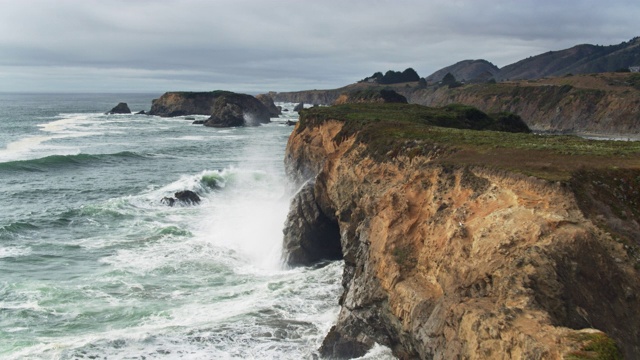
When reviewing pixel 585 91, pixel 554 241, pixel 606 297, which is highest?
pixel 585 91

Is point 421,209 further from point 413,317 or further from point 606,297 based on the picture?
point 606,297

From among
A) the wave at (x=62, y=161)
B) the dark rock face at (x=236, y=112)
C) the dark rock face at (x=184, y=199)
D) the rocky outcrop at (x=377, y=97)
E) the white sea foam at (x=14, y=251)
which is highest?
the rocky outcrop at (x=377, y=97)

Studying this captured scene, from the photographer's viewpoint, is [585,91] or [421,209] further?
[585,91]

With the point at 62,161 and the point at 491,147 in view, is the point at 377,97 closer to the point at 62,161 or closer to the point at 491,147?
the point at 62,161

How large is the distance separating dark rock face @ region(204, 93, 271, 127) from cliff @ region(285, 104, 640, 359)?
83.8 meters

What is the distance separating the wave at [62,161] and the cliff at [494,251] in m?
40.2

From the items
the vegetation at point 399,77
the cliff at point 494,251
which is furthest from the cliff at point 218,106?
the cliff at point 494,251

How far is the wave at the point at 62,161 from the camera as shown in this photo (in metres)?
48.9

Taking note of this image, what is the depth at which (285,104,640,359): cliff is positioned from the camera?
10.6 meters

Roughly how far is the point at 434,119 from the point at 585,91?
66467 mm

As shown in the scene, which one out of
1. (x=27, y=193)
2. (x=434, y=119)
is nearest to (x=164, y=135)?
(x=27, y=193)

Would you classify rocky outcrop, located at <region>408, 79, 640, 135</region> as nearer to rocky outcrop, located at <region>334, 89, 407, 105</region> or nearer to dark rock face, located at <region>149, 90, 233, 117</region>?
rocky outcrop, located at <region>334, 89, 407, 105</region>

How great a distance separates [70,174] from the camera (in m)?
47.9

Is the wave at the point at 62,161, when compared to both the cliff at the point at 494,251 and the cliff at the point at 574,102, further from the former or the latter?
the cliff at the point at 574,102
